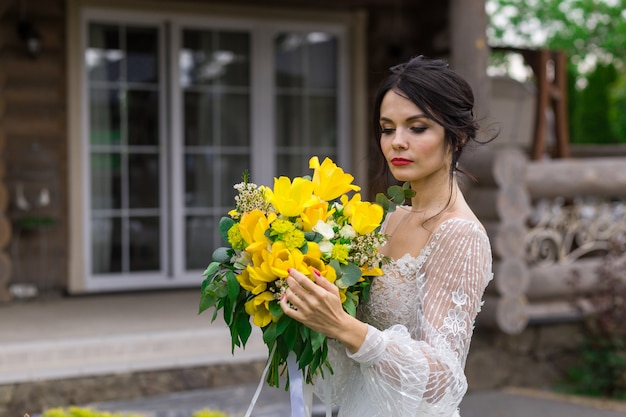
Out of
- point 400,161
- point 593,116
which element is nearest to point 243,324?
point 400,161

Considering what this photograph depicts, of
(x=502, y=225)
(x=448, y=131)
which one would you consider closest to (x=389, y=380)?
(x=448, y=131)

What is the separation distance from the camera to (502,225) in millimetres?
5270

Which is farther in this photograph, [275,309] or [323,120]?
[323,120]

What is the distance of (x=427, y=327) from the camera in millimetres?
1738

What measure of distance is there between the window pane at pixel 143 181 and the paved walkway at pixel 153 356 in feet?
4.25

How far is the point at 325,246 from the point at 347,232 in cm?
8

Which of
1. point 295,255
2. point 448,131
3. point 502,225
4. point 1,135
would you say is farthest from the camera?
point 1,135

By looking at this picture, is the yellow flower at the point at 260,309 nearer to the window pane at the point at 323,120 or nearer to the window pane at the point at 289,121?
the window pane at the point at 289,121

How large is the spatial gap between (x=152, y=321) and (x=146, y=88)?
2258mm

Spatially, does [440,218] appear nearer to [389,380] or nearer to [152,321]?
[389,380]

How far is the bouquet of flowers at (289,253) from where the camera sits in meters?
1.67

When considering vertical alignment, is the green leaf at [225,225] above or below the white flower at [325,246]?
above

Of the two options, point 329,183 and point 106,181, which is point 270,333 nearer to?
point 329,183

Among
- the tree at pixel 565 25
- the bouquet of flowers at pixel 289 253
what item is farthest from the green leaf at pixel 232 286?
the tree at pixel 565 25
